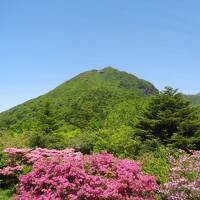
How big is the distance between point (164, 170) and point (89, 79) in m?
Result: 94.3

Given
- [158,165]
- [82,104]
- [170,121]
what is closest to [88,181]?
[158,165]

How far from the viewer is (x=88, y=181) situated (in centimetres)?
1081

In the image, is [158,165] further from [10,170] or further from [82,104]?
[82,104]

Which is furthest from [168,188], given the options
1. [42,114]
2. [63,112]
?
[63,112]

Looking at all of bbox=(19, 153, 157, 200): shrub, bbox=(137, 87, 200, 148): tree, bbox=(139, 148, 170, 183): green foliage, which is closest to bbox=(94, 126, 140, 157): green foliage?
bbox=(137, 87, 200, 148): tree

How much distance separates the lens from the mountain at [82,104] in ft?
131

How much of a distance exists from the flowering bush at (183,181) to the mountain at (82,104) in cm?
2174

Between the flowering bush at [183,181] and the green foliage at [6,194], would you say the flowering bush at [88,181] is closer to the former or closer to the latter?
the flowering bush at [183,181]

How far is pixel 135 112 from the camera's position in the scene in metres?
34.4

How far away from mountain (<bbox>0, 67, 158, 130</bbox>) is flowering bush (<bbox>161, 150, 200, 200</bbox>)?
21738 millimetres

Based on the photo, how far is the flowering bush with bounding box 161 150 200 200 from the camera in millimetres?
10572

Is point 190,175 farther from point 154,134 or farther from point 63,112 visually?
point 63,112

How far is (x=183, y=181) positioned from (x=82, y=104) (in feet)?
143

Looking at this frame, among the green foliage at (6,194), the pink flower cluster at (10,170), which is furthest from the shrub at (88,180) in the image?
the pink flower cluster at (10,170)
